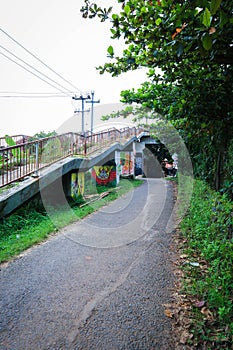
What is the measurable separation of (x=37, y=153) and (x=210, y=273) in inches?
220

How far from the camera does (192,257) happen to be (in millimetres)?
4105

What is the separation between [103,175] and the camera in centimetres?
1515

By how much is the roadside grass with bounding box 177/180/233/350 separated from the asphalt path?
1.01 feet

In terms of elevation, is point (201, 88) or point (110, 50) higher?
point (110, 50)

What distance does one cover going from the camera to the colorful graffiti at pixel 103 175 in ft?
49.3

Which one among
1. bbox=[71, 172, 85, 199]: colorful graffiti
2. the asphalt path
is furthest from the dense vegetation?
bbox=[71, 172, 85, 199]: colorful graffiti

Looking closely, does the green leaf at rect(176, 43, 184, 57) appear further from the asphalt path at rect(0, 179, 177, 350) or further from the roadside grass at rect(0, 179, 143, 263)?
the roadside grass at rect(0, 179, 143, 263)

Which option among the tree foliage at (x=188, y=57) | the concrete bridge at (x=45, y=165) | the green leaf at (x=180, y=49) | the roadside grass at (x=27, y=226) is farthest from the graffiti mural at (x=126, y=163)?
the green leaf at (x=180, y=49)

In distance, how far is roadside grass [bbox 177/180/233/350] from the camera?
2378 mm

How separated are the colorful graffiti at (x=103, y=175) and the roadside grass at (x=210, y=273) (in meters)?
9.99

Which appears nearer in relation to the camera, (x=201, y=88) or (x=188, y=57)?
(x=188, y=57)

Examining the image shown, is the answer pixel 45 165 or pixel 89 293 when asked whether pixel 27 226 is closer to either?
pixel 45 165

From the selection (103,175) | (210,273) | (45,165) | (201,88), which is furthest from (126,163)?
(210,273)

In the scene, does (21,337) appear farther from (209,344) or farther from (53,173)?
(53,173)
